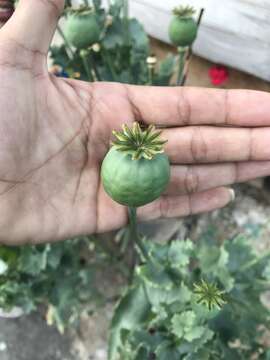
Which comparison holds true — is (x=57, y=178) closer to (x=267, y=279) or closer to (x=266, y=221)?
(x=267, y=279)

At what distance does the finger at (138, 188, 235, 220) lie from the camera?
122 cm

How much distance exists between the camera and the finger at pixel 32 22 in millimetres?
965

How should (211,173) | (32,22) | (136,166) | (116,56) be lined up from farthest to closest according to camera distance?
(116,56), (211,173), (32,22), (136,166)

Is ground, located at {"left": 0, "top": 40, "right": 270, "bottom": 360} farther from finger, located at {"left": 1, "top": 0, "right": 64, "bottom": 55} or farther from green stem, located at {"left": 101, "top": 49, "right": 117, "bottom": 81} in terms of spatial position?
finger, located at {"left": 1, "top": 0, "right": 64, "bottom": 55}

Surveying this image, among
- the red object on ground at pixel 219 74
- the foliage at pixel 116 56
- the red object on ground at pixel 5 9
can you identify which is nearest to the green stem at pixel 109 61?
the foliage at pixel 116 56

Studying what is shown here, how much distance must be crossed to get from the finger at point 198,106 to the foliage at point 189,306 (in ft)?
0.95

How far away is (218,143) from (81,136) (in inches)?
11.9

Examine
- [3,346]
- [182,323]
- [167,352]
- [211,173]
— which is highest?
[211,173]

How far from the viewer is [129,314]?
1252mm

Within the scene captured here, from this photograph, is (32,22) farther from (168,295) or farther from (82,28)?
(168,295)

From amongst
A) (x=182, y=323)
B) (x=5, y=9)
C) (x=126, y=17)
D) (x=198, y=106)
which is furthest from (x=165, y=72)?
(x=182, y=323)

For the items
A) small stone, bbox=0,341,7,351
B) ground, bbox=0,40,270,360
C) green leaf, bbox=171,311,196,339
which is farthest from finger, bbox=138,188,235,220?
small stone, bbox=0,341,7,351

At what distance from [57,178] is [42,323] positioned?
78 centimetres

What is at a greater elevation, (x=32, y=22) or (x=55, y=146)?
(x=32, y=22)
